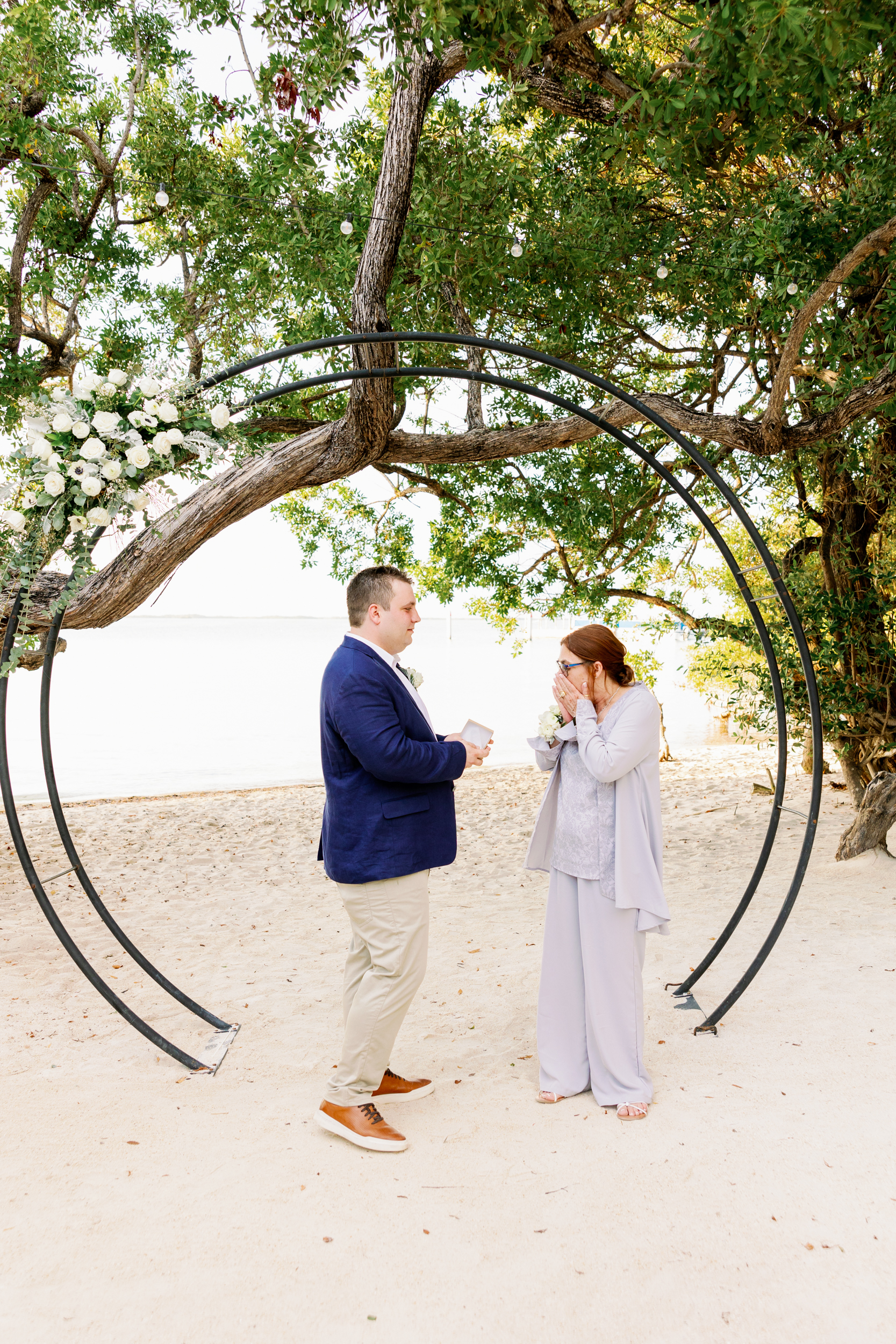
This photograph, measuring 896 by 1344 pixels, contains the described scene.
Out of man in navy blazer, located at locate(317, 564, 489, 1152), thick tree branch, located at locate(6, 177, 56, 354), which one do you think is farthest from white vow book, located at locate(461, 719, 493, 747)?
thick tree branch, located at locate(6, 177, 56, 354)

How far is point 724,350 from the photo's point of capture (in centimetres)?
684

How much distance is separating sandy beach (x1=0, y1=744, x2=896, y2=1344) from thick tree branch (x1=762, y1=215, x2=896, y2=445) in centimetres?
308

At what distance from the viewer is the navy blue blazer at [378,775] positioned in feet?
9.75

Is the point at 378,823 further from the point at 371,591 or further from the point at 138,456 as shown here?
the point at 138,456

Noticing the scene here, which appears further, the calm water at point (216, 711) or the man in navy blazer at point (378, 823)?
the calm water at point (216, 711)

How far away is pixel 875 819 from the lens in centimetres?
639

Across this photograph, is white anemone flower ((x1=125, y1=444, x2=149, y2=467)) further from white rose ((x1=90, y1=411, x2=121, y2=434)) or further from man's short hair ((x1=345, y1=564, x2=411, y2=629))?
man's short hair ((x1=345, y1=564, x2=411, y2=629))

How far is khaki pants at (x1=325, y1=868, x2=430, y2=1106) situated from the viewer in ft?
9.93

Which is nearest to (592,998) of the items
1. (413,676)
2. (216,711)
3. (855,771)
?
(413,676)

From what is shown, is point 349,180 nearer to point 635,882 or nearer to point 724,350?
point 724,350

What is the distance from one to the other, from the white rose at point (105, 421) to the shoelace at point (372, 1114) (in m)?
2.48

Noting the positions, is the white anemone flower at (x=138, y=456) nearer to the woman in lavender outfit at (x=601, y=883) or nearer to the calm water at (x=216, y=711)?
the woman in lavender outfit at (x=601, y=883)

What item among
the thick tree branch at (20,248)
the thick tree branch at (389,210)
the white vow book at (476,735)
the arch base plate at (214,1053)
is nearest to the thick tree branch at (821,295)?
the thick tree branch at (389,210)

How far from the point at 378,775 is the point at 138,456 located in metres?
1.34
